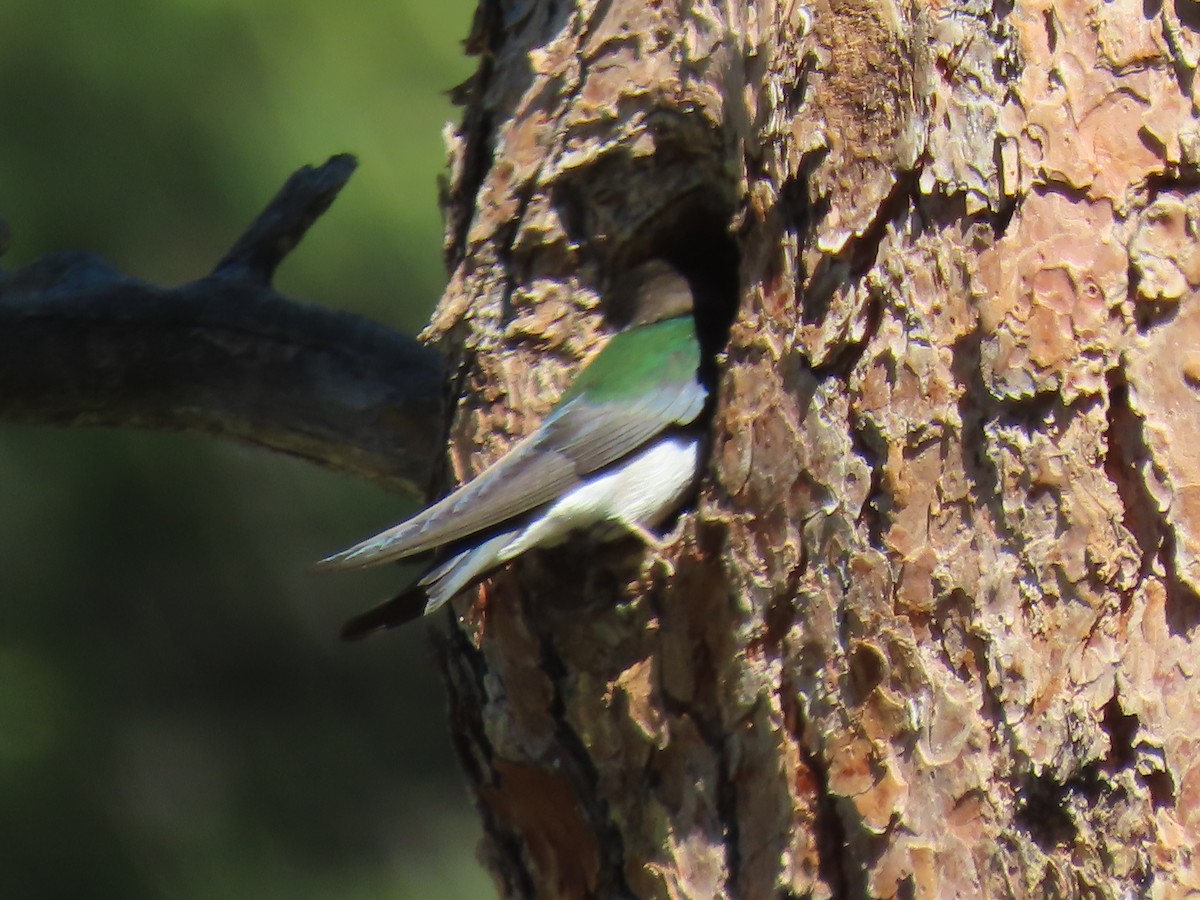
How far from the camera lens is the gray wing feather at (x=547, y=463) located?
1.84m

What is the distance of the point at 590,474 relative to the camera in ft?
6.48

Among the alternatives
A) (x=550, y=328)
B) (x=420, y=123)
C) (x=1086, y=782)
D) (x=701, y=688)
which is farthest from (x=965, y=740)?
(x=420, y=123)

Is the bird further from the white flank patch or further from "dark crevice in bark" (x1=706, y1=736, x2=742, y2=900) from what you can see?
"dark crevice in bark" (x1=706, y1=736, x2=742, y2=900)

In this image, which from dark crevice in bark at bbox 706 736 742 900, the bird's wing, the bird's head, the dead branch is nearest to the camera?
dark crevice in bark at bbox 706 736 742 900

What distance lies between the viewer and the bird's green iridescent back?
200 centimetres

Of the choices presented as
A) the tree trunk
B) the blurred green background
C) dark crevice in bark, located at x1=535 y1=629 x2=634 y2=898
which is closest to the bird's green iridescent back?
the tree trunk

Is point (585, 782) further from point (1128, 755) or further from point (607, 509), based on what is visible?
point (1128, 755)

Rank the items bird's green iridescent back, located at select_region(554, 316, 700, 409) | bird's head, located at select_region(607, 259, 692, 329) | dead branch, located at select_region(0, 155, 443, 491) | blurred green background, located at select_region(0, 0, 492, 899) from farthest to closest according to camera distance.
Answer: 1. blurred green background, located at select_region(0, 0, 492, 899)
2. dead branch, located at select_region(0, 155, 443, 491)
3. bird's head, located at select_region(607, 259, 692, 329)
4. bird's green iridescent back, located at select_region(554, 316, 700, 409)

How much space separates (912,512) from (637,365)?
54 centimetres

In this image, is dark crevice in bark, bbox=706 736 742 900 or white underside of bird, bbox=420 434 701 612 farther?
white underside of bird, bbox=420 434 701 612

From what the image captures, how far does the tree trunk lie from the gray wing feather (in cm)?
14

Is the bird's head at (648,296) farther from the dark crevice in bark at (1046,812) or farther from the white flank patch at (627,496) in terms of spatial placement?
the dark crevice in bark at (1046,812)

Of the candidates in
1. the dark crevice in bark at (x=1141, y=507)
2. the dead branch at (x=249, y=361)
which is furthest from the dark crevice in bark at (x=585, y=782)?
the dead branch at (x=249, y=361)

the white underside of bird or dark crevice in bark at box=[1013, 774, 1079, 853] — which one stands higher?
the white underside of bird
